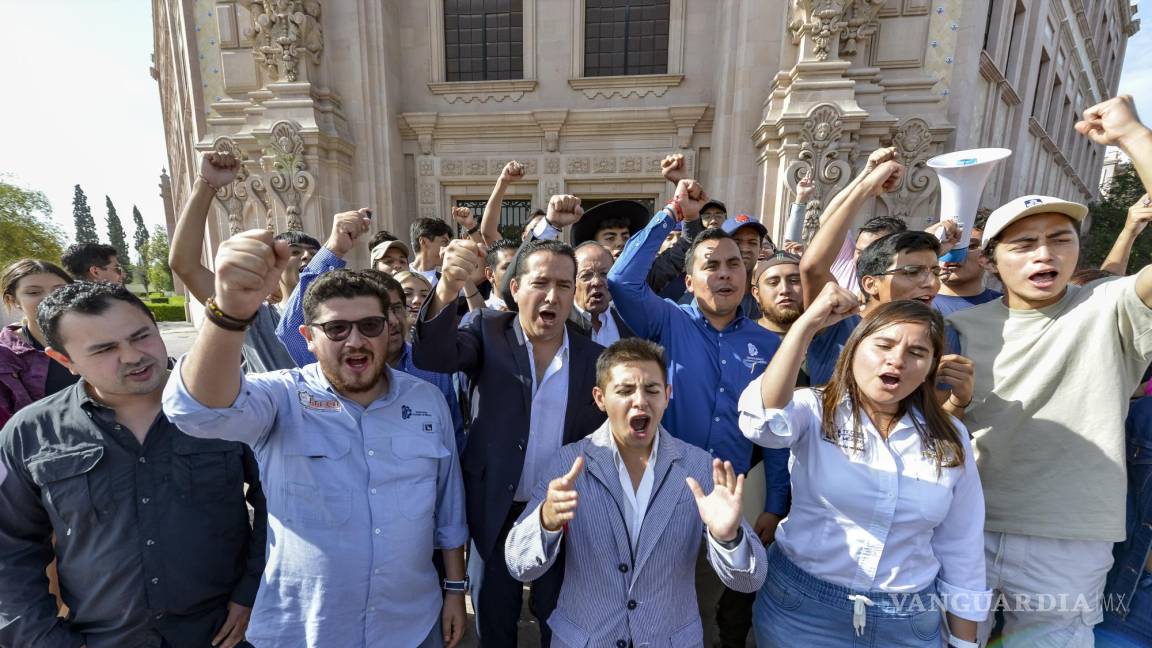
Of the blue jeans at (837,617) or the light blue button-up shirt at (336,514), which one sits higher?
the light blue button-up shirt at (336,514)

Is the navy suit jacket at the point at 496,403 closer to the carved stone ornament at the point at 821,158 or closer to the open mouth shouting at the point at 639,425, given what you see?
the open mouth shouting at the point at 639,425

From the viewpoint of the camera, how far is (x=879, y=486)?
1.61m

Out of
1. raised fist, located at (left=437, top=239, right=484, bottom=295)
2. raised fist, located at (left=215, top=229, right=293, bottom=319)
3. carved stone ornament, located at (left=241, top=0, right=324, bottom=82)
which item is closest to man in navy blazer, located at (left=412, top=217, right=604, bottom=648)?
raised fist, located at (left=437, top=239, right=484, bottom=295)

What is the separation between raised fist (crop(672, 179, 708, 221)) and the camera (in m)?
2.68

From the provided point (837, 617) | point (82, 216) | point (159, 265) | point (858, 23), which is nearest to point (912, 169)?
point (858, 23)

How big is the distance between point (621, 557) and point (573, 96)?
353 inches

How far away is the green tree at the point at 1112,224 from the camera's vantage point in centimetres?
1492

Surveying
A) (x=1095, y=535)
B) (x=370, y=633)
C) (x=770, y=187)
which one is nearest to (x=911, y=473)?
(x=1095, y=535)

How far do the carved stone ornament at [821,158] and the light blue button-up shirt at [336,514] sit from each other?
704cm

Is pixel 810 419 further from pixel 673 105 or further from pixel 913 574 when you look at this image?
pixel 673 105

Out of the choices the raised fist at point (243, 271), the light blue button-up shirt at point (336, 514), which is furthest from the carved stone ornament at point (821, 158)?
the raised fist at point (243, 271)

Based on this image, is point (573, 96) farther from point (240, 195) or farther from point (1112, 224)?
point (1112, 224)

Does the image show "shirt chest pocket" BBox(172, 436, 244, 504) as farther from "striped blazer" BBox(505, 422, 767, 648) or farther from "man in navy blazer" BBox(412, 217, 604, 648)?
"striped blazer" BBox(505, 422, 767, 648)

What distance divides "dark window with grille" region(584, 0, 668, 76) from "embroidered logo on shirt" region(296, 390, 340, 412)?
909 cm
